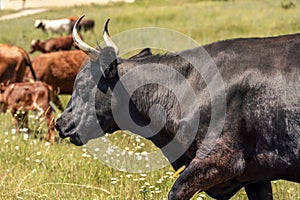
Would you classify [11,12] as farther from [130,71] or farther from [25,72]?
[130,71]

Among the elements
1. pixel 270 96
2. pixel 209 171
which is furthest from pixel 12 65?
pixel 270 96

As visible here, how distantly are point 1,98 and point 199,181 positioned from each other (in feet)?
23.0

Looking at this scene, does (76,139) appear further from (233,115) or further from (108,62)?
(233,115)

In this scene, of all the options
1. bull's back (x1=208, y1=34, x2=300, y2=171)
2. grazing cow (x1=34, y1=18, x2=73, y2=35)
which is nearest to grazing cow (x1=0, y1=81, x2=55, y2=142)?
bull's back (x1=208, y1=34, x2=300, y2=171)

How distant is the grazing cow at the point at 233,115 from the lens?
4603 mm

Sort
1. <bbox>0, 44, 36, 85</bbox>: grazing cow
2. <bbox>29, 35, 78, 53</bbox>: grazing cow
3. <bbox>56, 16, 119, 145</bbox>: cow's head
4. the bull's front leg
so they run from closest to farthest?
the bull's front leg
<bbox>56, 16, 119, 145</bbox>: cow's head
<bbox>0, 44, 36, 85</bbox>: grazing cow
<bbox>29, 35, 78, 53</bbox>: grazing cow

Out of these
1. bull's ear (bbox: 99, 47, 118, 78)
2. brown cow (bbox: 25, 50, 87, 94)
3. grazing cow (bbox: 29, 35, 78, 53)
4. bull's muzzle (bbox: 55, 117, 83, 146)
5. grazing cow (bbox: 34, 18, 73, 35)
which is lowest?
bull's muzzle (bbox: 55, 117, 83, 146)

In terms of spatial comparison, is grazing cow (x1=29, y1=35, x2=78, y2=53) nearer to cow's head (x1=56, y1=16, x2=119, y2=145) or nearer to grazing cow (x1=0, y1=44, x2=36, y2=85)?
grazing cow (x1=0, y1=44, x2=36, y2=85)

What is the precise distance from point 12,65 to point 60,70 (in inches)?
39.4

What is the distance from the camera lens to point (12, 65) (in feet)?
44.4

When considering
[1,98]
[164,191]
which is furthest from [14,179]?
[1,98]

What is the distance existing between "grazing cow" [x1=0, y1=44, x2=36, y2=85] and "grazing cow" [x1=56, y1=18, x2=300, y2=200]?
836 cm

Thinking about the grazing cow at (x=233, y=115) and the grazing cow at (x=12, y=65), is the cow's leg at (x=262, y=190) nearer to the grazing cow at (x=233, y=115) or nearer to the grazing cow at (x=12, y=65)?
the grazing cow at (x=233, y=115)

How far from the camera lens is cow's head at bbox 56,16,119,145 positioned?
541 cm
